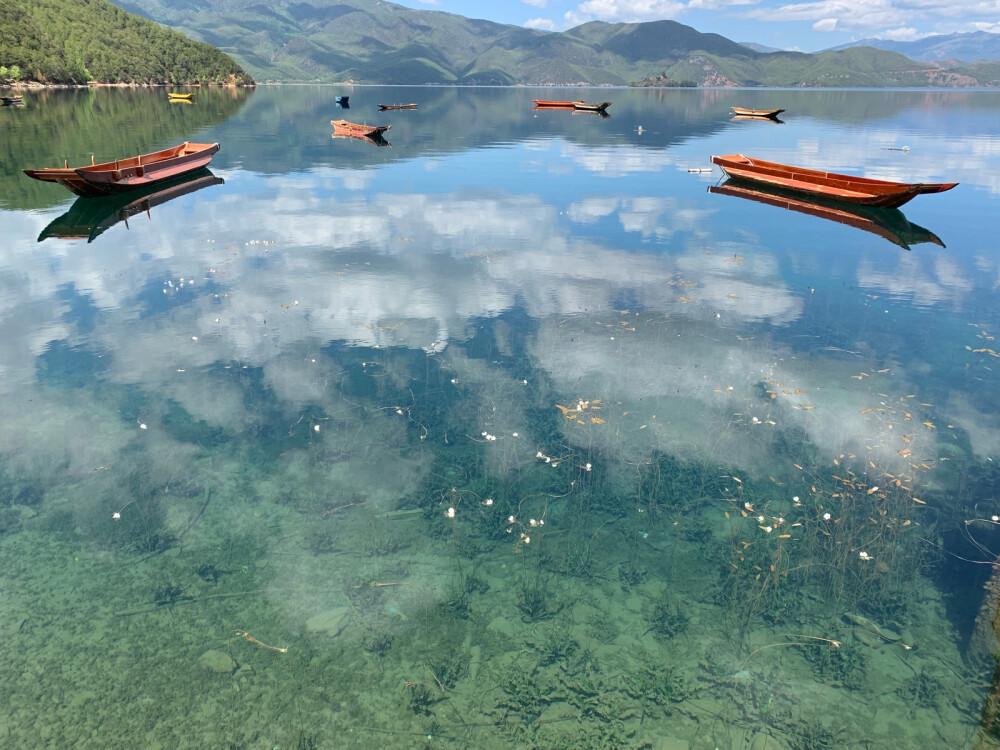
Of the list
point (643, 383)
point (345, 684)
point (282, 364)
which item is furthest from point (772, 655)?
point (282, 364)

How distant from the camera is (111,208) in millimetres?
38219

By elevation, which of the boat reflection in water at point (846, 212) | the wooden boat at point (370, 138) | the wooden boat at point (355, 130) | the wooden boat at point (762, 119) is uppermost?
the wooden boat at point (762, 119)

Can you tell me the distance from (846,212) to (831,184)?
8.99ft

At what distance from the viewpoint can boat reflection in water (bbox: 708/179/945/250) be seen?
113 feet

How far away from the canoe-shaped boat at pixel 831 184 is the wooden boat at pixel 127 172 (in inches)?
1857

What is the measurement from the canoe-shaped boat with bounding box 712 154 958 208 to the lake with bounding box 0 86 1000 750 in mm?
8100

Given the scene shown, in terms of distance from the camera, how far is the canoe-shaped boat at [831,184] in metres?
35.1

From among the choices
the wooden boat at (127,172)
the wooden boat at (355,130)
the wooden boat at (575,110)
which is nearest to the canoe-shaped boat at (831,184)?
the wooden boat at (355,130)

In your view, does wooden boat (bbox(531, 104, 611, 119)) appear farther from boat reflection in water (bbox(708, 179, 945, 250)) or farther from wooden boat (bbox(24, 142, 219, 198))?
wooden boat (bbox(24, 142, 219, 198))

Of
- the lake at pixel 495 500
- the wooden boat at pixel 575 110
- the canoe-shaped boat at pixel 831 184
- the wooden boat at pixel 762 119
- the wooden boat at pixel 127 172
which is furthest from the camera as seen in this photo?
the wooden boat at pixel 575 110

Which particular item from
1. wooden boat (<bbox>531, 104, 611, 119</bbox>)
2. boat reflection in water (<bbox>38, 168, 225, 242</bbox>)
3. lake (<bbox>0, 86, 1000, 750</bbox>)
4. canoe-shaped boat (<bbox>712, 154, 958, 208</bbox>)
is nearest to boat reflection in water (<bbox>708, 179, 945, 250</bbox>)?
canoe-shaped boat (<bbox>712, 154, 958, 208</bbox>)

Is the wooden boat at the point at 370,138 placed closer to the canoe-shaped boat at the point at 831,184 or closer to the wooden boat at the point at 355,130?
the wooden boat at the point at 355,130

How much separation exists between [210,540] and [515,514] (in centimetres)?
635

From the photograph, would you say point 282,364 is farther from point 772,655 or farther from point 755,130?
point 755,130
